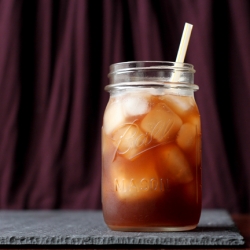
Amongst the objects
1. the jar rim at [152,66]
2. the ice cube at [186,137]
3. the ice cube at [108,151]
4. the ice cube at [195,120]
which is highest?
the jar rim at [152,66]

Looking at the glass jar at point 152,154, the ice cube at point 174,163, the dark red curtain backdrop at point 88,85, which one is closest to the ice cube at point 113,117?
the glass jar at point 152,154

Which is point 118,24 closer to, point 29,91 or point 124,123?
point 29,91

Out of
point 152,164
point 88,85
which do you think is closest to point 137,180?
point 152,164

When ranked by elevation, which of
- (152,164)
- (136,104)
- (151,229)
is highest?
(136,104)

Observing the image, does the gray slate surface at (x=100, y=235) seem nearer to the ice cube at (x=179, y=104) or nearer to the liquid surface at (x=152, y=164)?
the liquid surface at (x=152, y=164)

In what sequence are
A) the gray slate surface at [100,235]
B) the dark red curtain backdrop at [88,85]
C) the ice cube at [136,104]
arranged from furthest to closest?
the dark red curtain backdrop at [88,85] → the ice cube at [136,104] → the gray slate surface at [100,235]

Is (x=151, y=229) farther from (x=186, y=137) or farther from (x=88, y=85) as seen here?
(x=88, y=85)

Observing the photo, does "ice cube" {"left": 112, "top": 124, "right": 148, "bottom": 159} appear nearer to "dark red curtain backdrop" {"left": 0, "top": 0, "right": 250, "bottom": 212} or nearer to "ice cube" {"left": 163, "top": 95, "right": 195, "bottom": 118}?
"ice cube" {"left": 163, "top": 95, "right": 195, "bottom": 118}
